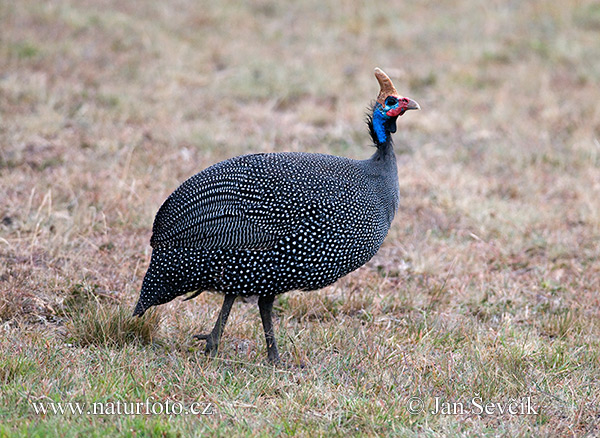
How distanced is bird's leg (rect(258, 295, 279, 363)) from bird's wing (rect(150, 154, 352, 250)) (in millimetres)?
384

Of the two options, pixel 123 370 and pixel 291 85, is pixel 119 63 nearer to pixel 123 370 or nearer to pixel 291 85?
pixel 291 85

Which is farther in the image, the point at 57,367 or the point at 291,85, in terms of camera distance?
the point at 291,85

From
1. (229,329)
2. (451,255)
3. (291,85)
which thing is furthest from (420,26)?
(229,329)

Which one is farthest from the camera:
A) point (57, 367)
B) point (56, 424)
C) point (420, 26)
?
point (420, 26)

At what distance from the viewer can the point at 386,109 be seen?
13.6 feet

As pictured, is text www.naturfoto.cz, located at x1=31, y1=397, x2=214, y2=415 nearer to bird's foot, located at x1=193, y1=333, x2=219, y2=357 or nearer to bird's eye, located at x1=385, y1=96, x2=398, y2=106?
bird's foot, located at x1=193, y1=333, x2=219, y2=357

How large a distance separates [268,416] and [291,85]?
663 centimetres

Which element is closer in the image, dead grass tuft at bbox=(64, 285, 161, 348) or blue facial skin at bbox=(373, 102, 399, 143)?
dead grass tuft at bbox=(64, 285, 161, 348)

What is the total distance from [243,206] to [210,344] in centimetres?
76

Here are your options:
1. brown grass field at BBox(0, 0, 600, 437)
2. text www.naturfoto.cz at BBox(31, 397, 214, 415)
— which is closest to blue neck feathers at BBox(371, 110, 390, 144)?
brown grass field at BBox(0, 0, 600, 437)

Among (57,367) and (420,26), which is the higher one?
(420,26)

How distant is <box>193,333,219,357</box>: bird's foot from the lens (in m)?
3.81

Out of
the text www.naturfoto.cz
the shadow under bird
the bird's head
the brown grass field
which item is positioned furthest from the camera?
the bird's head

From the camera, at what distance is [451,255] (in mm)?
5473
